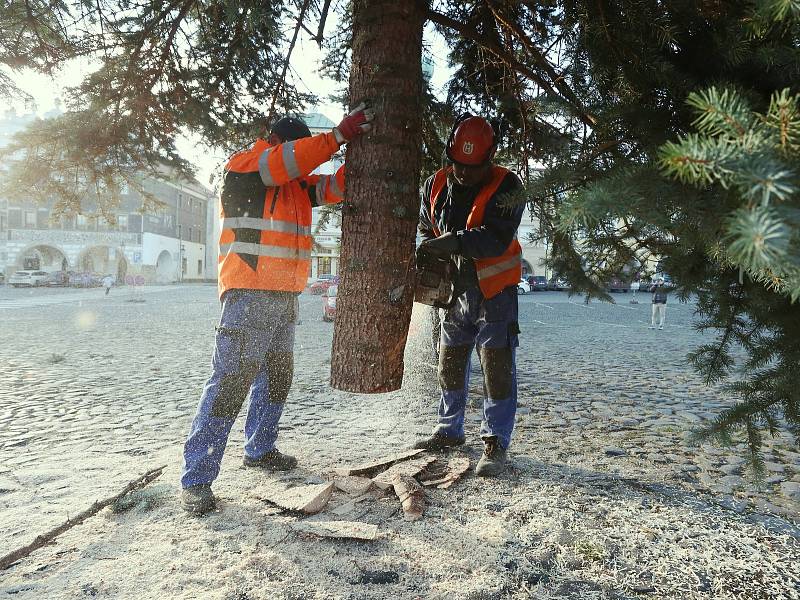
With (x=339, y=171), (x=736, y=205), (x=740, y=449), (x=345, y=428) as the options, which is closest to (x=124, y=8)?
(x=339, y=171)

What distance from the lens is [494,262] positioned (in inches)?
121

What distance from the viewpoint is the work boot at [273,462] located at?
3027 mm

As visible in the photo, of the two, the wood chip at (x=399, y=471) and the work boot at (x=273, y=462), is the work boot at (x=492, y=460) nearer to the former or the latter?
the wood chip at (x=399, y=471)

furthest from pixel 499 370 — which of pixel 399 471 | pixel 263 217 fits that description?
pixel 263 217

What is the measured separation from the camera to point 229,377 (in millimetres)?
2631

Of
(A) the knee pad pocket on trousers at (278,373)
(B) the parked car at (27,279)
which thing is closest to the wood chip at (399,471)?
(A) the knee pad pocket on trousers at (278,373)

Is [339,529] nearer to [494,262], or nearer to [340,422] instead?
[494,262]

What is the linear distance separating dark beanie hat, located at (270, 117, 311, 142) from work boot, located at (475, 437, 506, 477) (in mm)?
2015

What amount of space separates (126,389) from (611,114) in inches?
210

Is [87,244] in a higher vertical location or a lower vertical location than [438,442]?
higher

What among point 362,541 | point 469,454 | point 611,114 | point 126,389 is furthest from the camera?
point 126,389

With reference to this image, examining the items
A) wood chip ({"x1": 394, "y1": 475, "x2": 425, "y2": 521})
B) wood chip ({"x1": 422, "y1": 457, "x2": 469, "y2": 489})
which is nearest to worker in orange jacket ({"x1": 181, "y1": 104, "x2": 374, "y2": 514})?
wood chip ({"x1": 394, "y1": 475, "x2": 425, "y2": 521})

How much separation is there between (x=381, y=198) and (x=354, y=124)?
37 cm

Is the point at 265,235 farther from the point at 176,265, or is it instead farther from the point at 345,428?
the point at 176,265
